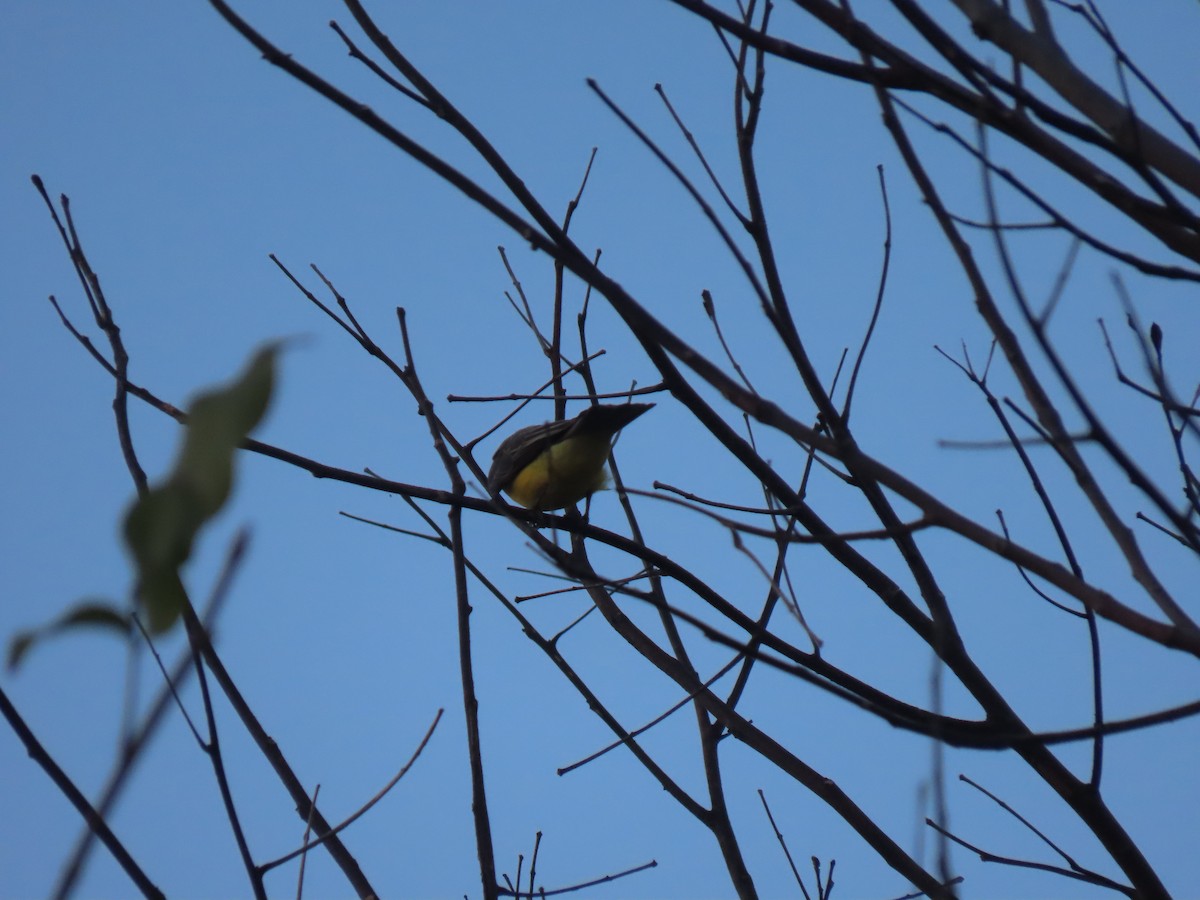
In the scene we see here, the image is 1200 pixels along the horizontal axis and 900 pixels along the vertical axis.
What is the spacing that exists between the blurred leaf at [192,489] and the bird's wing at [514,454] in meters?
4.95

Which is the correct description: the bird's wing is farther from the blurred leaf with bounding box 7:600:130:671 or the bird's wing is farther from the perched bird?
the blurred leaf with bounding box 7:600:130:671

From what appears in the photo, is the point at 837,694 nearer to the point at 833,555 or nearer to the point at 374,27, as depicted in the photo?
the point at 833,555

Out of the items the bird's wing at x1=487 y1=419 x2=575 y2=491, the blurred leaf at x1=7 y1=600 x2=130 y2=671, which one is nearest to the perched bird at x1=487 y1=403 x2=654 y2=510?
the bird's wing at x1=487 y1=419 x2=575 y2=491

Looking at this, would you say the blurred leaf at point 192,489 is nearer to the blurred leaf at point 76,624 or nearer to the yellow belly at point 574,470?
the blurred leaf at point 76,624

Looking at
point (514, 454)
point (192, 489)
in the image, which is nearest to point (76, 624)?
point (192, 489)

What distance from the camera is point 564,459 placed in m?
5.61

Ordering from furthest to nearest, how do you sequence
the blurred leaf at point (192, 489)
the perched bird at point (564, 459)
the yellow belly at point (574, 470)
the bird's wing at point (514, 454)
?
1. the bird's wing at point (514, 454)
2. the yellow belly at point (574, 470)
3. the perched bird at point (564, 459)
4. the blurred leaf at point (192, 489)

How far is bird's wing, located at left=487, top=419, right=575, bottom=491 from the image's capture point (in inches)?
245

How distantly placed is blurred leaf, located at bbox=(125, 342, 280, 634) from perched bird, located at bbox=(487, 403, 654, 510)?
3.69 meters

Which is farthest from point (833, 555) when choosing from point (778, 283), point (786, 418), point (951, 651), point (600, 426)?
point (600, 426)

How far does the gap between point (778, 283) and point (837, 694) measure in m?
1.21

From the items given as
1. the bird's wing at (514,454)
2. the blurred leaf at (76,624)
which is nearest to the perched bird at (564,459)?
the bird's wing at (514,454)

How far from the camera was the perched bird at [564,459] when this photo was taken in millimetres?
5312

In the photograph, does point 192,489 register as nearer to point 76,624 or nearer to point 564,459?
point 76,624
